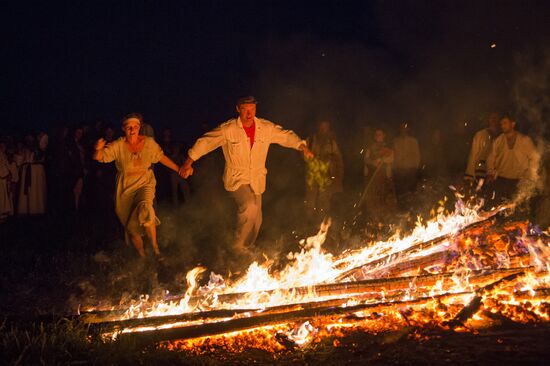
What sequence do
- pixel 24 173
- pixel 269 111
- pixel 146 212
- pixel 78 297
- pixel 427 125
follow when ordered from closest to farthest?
pixel 78 297 < pixel 146 212 < pixel 24 173 < pixel 427 125 < pixel 269 111

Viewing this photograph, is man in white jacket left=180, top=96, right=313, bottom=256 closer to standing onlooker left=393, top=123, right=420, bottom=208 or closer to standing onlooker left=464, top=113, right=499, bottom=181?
standing onlooker left=464, top=113, right=499, bottom=181

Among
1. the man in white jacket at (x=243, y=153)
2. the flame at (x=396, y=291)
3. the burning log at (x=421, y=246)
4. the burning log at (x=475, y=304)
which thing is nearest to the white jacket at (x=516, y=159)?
the burning log at (x=421, y=246)

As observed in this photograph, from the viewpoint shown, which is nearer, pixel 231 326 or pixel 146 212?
pixel 231 326

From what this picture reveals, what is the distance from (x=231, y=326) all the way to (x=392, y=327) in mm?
1436

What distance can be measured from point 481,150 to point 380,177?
6.97ft

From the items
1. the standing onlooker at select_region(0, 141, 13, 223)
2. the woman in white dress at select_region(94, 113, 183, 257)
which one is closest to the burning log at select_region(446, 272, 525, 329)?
the woman in white dress at select_region(94, 113, 183, 257)

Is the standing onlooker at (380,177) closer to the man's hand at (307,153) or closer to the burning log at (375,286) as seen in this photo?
the man's hand at (307,153)

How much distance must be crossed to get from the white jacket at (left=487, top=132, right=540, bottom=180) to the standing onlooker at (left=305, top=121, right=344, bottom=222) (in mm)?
3110

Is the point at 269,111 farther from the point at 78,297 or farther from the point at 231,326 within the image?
the point at 231,326

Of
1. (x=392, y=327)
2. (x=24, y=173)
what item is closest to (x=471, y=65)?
(x=24, y=173)

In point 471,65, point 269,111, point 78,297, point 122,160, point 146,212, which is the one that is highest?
point 471,65

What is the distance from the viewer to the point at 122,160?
774cm

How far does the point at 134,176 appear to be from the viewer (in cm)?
785

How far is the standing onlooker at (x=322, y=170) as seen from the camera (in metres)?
11.0
